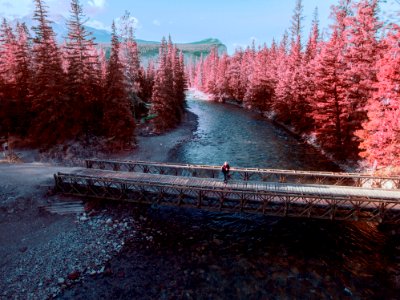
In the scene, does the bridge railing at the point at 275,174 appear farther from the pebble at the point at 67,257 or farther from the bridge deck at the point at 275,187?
the pebble at the point at 67,257

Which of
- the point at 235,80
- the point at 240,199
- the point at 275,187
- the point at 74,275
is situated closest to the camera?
the point at 74,275

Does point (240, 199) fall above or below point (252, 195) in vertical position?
below

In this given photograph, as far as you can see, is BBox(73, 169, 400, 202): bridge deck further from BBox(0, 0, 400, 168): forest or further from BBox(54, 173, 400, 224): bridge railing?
BBox(0, 0, 400, 168): forest

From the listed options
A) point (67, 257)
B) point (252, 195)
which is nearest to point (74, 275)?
point (67, 257)

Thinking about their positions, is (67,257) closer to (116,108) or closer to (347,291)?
(347,291)

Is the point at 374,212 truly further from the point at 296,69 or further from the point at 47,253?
the point at 296,69

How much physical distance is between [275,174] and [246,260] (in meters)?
9.39

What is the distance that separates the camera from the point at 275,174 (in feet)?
67.4

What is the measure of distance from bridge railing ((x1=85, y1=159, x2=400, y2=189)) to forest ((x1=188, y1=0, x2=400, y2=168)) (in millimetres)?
1845

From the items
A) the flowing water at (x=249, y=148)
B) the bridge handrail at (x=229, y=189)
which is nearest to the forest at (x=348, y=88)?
the flowing water at (x=249, y=148)

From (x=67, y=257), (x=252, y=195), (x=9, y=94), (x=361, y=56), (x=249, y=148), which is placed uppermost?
(x=361, y=56)

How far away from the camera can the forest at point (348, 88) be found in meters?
18.4

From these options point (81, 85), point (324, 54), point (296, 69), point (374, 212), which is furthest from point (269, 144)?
point (81, 85)

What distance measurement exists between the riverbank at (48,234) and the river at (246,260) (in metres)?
0.74
